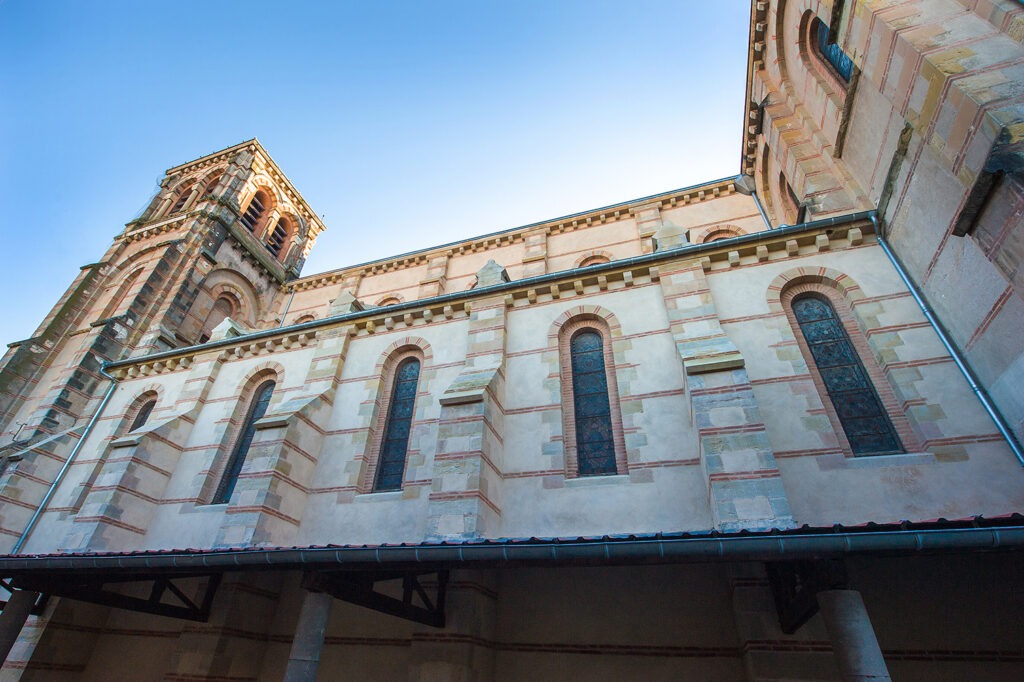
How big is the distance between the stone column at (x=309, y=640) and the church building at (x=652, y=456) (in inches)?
1.2

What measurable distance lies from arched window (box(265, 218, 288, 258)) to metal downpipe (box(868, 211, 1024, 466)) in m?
22.3

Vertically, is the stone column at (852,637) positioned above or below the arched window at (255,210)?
below

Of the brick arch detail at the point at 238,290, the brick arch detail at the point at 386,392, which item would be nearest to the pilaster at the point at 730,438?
the brick arch detail at the point at 386,392

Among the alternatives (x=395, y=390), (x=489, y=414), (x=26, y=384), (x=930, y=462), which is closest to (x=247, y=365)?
(x=395, y=390)

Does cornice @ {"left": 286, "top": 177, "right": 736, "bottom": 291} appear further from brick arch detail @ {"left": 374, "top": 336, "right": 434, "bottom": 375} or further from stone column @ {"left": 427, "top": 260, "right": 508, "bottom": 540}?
stone column @ {"left": 427, "top": 260, "right": 508, "bottom": 540}

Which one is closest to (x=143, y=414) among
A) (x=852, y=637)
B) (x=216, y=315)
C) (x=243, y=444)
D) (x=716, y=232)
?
(x=243, y=444)

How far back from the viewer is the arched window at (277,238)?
22800mm

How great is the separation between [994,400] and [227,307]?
2202 cm

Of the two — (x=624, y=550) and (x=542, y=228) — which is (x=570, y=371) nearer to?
(x=624, y=550)

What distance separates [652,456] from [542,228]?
35.0 ft

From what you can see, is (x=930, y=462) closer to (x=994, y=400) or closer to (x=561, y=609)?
(x=994, y=400)

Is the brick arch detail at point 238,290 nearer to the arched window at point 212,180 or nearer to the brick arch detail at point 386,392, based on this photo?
the arched window at point 212,180

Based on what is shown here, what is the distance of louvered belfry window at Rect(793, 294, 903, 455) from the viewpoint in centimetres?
704

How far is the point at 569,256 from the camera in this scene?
628 inches
